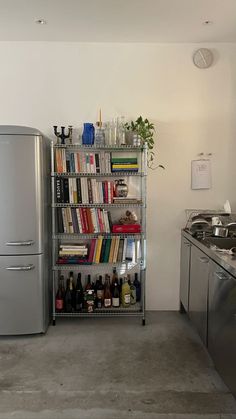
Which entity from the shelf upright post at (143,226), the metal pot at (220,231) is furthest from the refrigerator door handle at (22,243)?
the metal pot at (220,231)

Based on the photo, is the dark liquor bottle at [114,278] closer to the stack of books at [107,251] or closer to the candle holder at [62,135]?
the stack of books at [107,251]

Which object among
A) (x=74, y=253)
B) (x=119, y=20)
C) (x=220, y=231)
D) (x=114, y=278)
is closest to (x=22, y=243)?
(x=74, y=253)

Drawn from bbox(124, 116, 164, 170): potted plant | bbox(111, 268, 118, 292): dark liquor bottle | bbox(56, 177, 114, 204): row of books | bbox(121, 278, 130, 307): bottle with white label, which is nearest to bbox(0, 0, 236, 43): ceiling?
bbox(124, 116, 164, 170): potted plant

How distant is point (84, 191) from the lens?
123 inches

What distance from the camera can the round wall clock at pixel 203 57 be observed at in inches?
128

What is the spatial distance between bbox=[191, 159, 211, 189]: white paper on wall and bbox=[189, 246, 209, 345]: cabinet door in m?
0.86

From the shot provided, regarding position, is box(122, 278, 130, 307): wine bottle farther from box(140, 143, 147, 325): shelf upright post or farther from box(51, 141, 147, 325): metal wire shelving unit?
box(140, 143, 147, 325): shelf upright post

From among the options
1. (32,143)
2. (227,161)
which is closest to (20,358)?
(32,143)

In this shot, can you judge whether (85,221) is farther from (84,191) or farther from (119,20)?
(119,20)

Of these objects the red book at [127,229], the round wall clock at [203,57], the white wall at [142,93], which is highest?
the round wall clock at [203,57]

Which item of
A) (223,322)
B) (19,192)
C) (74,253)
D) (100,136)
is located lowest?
(223,322)

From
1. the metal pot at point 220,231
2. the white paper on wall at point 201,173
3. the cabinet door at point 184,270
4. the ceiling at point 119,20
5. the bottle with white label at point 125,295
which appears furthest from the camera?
the white paper on wall at point 201,173

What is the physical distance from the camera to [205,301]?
7.87ft

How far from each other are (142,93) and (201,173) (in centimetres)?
107
